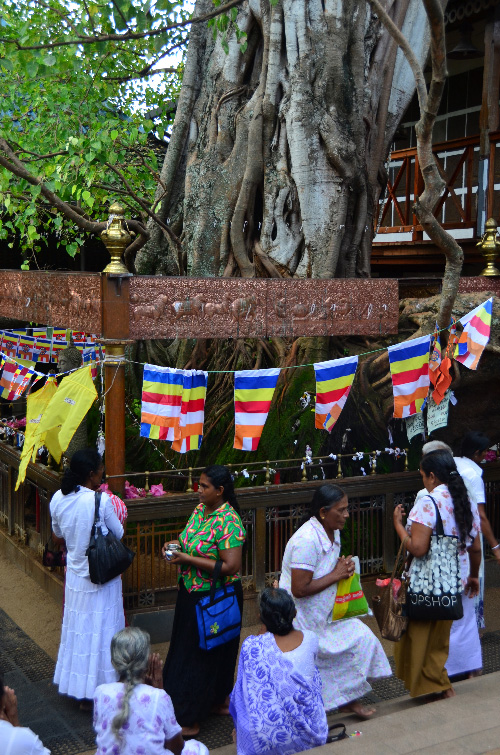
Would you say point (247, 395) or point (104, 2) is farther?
point (104, 2)

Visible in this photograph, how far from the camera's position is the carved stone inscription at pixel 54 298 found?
535 cm

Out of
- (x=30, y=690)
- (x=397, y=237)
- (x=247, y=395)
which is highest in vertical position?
(x=397, y=237)

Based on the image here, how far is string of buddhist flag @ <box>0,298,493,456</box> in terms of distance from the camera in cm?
533

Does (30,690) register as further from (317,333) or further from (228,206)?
(228,206)

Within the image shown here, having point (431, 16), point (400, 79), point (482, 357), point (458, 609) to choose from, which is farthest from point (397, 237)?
point (458, 609)

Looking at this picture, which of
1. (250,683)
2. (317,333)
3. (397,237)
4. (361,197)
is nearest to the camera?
(250,683)

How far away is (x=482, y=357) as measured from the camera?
6.51 m

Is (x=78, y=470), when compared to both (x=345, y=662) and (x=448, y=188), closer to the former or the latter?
(x=345, y=662)

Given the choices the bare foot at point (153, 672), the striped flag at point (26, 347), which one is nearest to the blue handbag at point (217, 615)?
the bare foot at point (153, 672)

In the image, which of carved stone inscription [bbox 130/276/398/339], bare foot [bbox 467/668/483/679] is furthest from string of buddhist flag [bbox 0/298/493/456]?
bare foot [bbox 467/668/483/679]

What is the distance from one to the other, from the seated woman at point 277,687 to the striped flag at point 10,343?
6.40 m

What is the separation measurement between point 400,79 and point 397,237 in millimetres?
3124

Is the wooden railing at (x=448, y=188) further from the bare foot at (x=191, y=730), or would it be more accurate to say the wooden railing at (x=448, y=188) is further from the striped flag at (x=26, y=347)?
the bare foot at (x=191, y=730)

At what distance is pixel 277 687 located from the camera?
3387mm
